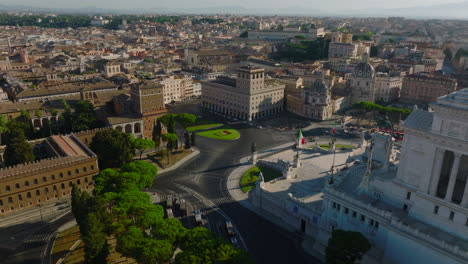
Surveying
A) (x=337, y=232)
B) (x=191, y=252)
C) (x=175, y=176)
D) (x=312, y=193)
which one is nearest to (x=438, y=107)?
(x=337, y=232)

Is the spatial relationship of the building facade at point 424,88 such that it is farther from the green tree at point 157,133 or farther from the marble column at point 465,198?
the green tree at point 157,133

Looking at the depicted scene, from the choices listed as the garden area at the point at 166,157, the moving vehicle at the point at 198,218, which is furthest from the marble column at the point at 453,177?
the garden area at the point at 166,157

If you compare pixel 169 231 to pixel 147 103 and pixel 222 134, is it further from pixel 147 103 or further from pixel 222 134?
pixel 222 134

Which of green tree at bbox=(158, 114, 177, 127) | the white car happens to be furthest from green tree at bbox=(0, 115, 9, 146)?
the white car

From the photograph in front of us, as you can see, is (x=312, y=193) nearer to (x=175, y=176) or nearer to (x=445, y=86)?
(x=175, y=176)

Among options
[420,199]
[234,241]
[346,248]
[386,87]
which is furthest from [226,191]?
[386,87]
